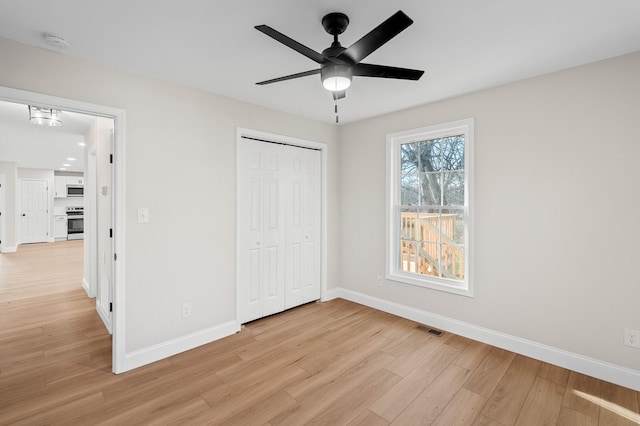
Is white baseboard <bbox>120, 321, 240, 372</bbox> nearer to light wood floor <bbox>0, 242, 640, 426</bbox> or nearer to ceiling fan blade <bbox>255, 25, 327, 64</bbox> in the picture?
light wood floor <bbox>0, 242, 640, 426</bbox>

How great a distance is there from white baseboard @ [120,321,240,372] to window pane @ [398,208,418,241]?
89.5 inches

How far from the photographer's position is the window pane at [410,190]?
3.60m

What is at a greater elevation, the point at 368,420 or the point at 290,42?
the point at 290,42

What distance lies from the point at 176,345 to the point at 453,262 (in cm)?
299

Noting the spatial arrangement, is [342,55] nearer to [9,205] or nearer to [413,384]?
[413,384]

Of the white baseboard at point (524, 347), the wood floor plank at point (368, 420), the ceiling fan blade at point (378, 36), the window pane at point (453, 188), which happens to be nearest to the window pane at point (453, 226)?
the window pane at point (453, 188)

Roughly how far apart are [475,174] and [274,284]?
8.62ft

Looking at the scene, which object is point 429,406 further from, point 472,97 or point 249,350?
point 472,97

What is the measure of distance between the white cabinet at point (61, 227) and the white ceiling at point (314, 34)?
10.8m

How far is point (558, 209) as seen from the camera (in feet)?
8.37

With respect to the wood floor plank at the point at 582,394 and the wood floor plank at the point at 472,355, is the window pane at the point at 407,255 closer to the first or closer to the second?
the wood floor plank at the point at 472,355

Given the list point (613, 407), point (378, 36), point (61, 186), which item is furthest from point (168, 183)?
point (61, 186)

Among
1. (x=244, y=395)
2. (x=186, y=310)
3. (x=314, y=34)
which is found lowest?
(x=244, y=395)

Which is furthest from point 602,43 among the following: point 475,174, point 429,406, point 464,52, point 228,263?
point 228,263
